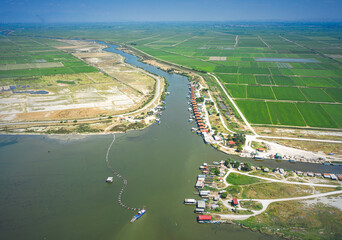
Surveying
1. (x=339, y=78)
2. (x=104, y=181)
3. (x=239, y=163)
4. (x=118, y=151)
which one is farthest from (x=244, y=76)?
(x=104, y=181)

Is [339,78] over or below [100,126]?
over

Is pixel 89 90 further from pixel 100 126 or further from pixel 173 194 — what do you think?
pixel 173 194

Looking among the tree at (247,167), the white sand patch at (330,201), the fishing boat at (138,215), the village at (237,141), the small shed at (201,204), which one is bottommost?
the fishing boat at (138,215)

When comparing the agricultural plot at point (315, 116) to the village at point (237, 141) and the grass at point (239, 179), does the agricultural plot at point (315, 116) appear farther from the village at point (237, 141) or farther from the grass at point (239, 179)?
the grass at point (239, 179)

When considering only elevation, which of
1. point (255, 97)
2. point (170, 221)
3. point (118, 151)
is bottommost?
point (170, 221)

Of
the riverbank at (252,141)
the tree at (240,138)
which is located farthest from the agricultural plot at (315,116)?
the tree at (240,138)

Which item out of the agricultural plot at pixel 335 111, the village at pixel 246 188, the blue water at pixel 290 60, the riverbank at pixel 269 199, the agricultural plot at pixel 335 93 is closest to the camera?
the riverbank at pixel 269 199


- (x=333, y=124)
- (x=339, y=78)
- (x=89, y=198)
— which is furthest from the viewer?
(x=339, y=78)
